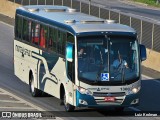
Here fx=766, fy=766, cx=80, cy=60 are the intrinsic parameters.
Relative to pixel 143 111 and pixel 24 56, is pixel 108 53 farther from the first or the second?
pixel 24 56

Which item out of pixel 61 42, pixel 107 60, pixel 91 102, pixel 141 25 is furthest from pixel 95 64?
pixel 141 25

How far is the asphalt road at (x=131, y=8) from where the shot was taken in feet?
216

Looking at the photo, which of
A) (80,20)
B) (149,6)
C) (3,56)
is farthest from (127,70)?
(149,6)

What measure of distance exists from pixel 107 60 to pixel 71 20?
7.57ft

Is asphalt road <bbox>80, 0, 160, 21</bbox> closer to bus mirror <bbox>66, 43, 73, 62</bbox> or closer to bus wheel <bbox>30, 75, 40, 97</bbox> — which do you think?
bus wheel <bbox>30, 75, 40, 97</bbox>

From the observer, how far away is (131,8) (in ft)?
234

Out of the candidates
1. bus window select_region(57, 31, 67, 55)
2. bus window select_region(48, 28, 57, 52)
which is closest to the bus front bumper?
bus window select_region(57, 31, 67, 55)

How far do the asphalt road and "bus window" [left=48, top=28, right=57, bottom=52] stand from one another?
37.1 metres

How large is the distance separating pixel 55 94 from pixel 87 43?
2893mm

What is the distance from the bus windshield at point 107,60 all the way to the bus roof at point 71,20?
1.28 feet

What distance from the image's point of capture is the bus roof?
79.6ft

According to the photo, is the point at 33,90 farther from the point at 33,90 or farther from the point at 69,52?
the point at 69,52

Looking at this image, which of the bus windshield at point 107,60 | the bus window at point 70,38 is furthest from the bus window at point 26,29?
the bus windshield at point 107,60

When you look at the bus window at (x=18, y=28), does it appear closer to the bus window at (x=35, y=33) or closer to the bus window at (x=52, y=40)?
the bus window at (x=35, y=33)
